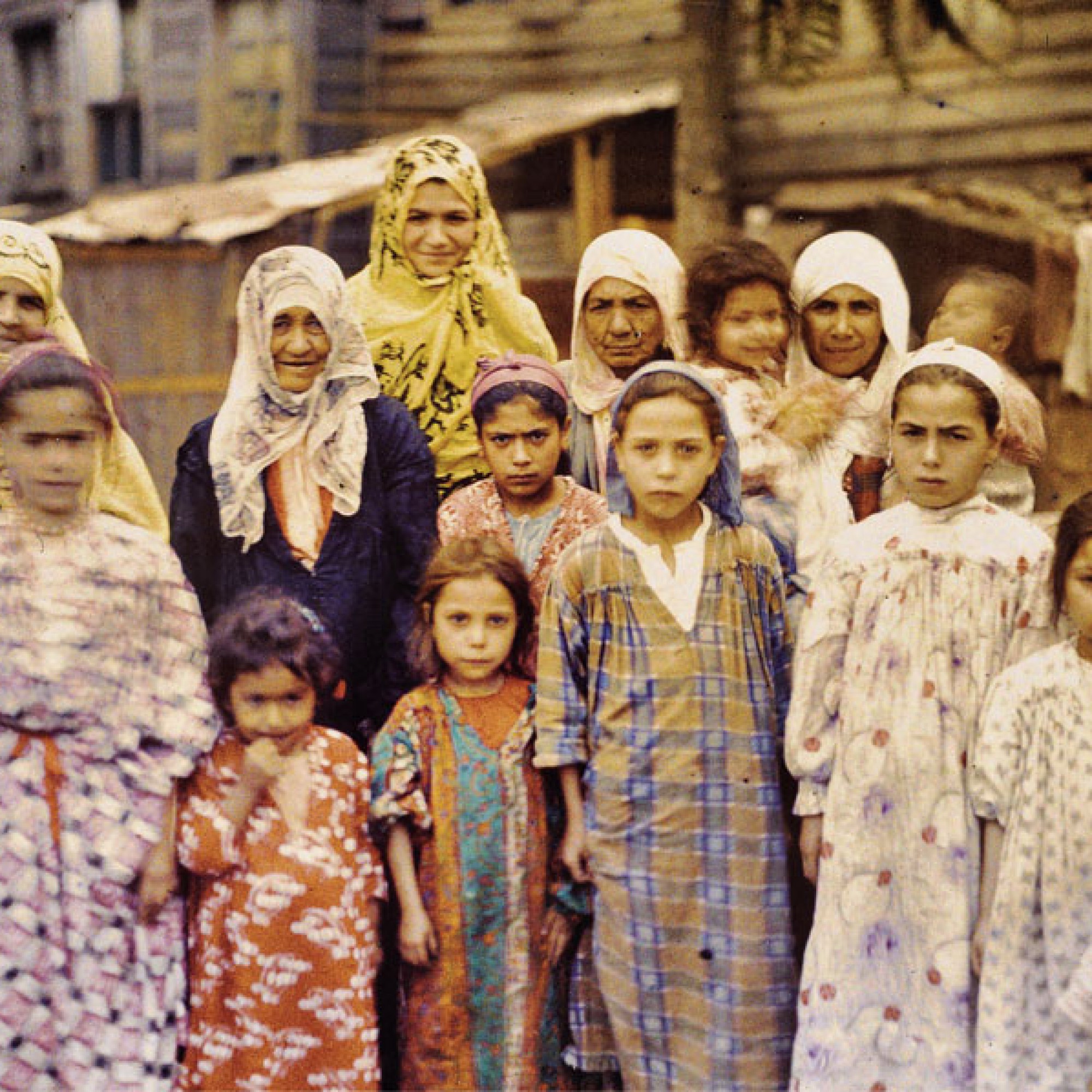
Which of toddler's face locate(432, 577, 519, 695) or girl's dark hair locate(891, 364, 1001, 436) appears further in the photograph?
toddler's face locate(432, 577, 519, 695)

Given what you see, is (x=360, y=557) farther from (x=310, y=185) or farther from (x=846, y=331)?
(x=310, y=185)

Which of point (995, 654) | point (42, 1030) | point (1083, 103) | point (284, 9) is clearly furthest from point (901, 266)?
point (42, 1030)

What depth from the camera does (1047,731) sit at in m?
2.63

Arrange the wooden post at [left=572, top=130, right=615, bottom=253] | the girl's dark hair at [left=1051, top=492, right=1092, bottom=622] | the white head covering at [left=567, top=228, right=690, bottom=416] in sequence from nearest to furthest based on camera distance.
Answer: the girl's dark hair at [left=1051, top=492, right=1092, bottom=622], the white head covering at [left=567, top=228, right=690, bottom=416], the wooden post at [left=572, top=130, right=615, bottom=253]

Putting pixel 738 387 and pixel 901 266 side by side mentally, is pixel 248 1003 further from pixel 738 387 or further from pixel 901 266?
pixel 901 266

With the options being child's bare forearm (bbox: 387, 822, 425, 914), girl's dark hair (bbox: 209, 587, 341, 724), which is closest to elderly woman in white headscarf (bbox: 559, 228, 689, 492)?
girl's dark hair (bbox: 209, 587, 341, 724)

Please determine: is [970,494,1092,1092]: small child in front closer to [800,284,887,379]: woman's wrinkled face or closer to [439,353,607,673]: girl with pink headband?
[800,284,887,379]: woman's wrinkled face

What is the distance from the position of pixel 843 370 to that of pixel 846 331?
0.09m

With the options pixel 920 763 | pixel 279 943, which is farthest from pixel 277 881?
pixel 920 763

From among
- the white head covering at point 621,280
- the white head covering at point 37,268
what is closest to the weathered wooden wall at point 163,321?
the white head covering at point 37,268

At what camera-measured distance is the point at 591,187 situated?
280 inches

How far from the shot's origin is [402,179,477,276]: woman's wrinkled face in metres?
3.79

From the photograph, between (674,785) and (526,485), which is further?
(526,485)

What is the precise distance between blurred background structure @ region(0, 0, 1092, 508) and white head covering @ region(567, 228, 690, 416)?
2863 millimetres
